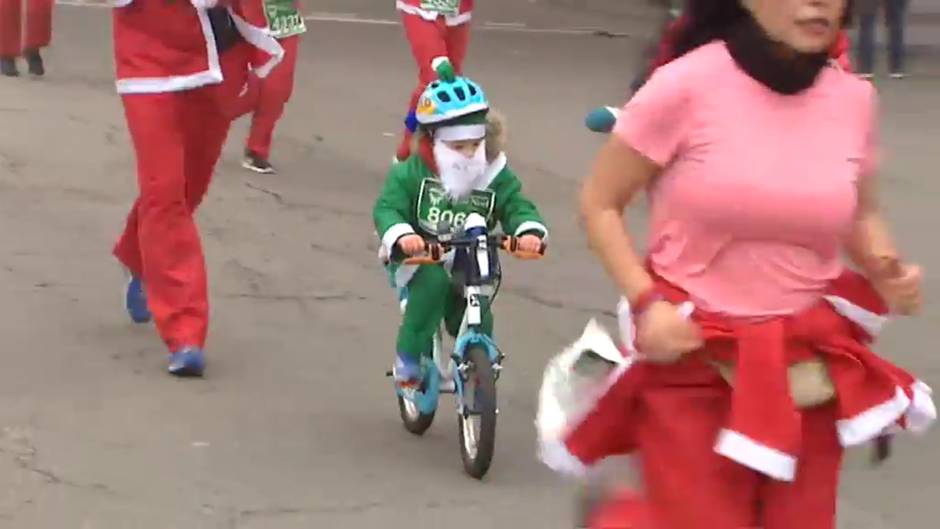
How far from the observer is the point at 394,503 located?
5824mm

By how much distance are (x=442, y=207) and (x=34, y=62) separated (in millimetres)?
9187

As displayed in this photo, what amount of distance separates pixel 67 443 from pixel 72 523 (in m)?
0.79

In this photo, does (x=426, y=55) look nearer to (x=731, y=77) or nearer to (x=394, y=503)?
(x=394, y=503)

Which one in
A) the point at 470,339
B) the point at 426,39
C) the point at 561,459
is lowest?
the point at 426,39

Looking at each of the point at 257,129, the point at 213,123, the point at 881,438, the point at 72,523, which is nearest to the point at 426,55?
the point at 257,129

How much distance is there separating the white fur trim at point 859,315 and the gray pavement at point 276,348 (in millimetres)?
1979

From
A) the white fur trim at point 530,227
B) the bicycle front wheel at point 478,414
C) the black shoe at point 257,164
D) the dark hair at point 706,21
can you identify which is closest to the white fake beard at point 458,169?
the white fur trim at point 530,227

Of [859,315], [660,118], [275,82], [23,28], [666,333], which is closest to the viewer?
[666,333]

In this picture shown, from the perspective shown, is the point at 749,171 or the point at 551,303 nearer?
the point at 749,171

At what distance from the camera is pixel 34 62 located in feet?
48.0

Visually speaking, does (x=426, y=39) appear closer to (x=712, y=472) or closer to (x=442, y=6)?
(x=442, y=6)

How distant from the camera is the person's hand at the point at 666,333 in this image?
11.9 feet

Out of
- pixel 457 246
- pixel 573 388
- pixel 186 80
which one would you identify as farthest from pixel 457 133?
pixel 573 388

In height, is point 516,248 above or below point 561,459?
below
